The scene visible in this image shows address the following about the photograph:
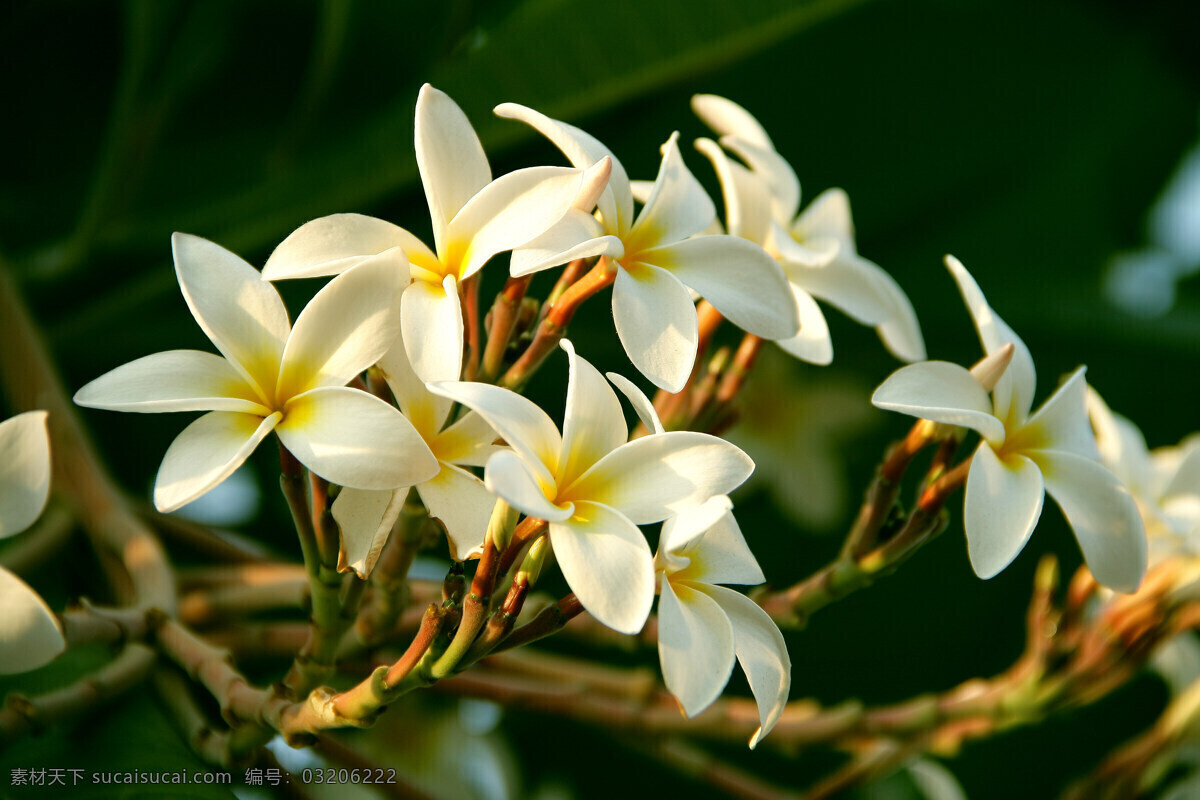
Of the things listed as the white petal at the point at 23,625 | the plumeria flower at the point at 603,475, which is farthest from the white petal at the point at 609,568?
the white petal at the point at 23,625

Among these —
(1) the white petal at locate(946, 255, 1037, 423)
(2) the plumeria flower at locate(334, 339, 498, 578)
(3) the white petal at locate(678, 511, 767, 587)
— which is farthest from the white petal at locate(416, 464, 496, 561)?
(1) the white petal at locate(946, 255, 1037, 423)

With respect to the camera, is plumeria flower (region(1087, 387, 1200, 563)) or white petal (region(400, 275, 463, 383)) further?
plumeria flower (region(1087, 387, 1200, 563))

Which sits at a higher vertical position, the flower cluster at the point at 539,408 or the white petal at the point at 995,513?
the flower cluster at the point at 539,408

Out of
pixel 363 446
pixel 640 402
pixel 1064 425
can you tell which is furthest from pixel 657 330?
pixel 1064 425

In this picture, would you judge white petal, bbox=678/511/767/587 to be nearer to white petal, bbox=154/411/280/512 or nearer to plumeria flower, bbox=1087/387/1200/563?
white petal, bbox=154/411/280/512

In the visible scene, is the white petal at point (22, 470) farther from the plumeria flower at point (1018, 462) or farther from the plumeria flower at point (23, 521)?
the plumeria flower at point (1018, 462)

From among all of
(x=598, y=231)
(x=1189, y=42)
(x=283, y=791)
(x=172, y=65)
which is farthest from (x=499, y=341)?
(x=1189, y=42)

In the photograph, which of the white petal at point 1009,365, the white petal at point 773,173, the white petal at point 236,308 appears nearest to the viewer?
the white petal at point 236,308

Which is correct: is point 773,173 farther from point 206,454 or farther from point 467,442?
point 206,454
